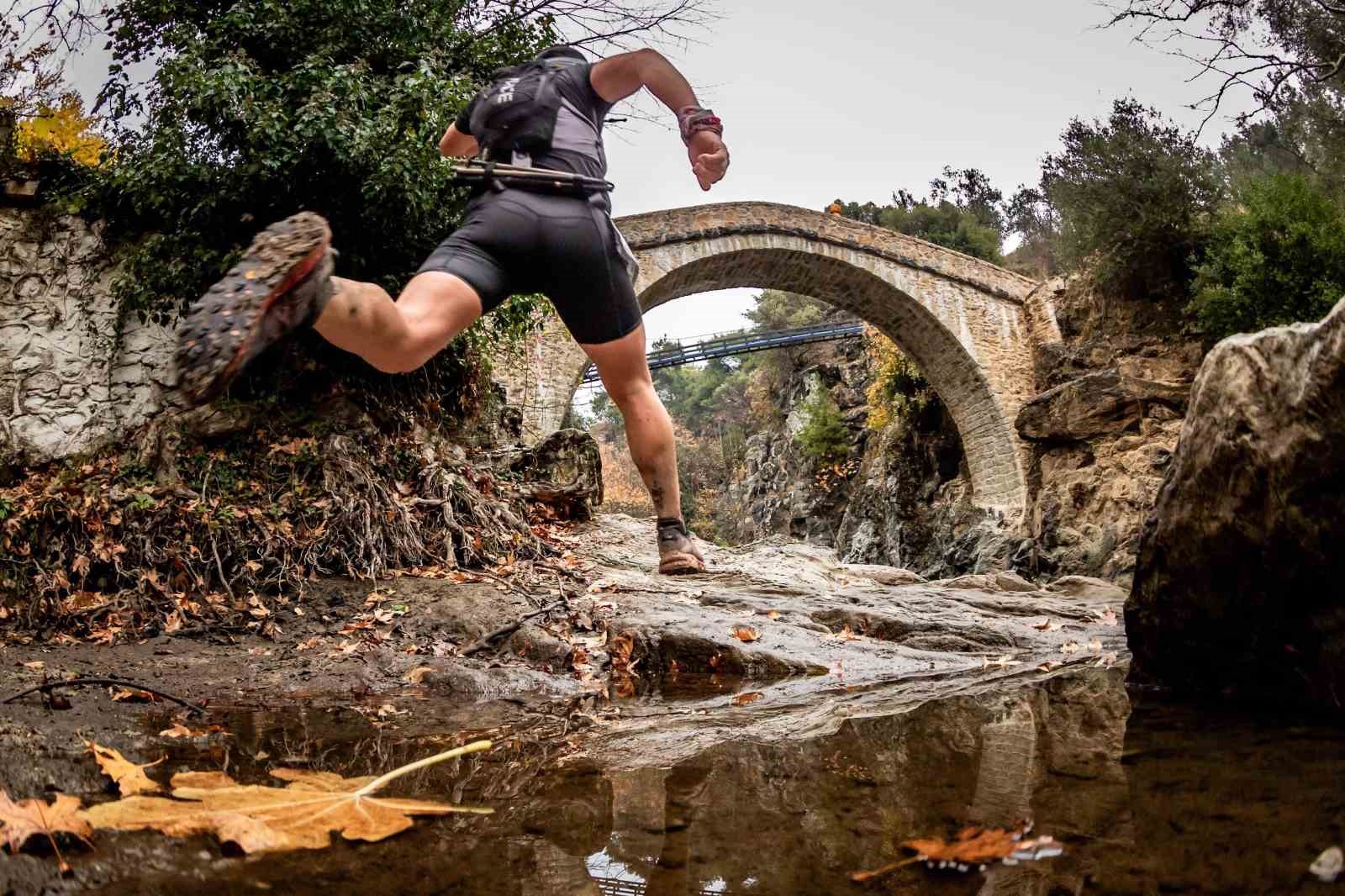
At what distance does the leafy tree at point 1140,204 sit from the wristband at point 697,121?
12835 mm

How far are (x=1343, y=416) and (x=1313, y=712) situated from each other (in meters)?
0.58

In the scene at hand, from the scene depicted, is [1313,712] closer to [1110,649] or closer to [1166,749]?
[1166,749]

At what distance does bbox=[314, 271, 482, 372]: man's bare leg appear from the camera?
70.7 inches

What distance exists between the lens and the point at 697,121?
8.34 feet

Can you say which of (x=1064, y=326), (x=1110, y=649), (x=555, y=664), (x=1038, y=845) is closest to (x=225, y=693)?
(x=555, y=664)

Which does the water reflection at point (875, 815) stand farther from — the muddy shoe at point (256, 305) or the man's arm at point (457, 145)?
the man's arm at point (457, 145)

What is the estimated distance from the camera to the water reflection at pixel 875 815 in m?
0.80

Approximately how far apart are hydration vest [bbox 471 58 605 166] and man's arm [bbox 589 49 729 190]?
15 cm

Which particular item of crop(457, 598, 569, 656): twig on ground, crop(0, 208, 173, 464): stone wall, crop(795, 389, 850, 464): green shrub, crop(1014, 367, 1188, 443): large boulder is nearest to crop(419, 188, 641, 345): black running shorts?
crop(457, 598, 569, 656): twig on ground

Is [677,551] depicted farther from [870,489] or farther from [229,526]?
[870,489]

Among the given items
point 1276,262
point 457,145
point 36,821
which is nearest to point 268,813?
point 36,821

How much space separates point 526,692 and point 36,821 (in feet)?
4.85

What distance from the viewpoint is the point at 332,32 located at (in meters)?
5.11

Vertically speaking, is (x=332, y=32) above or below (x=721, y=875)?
above
